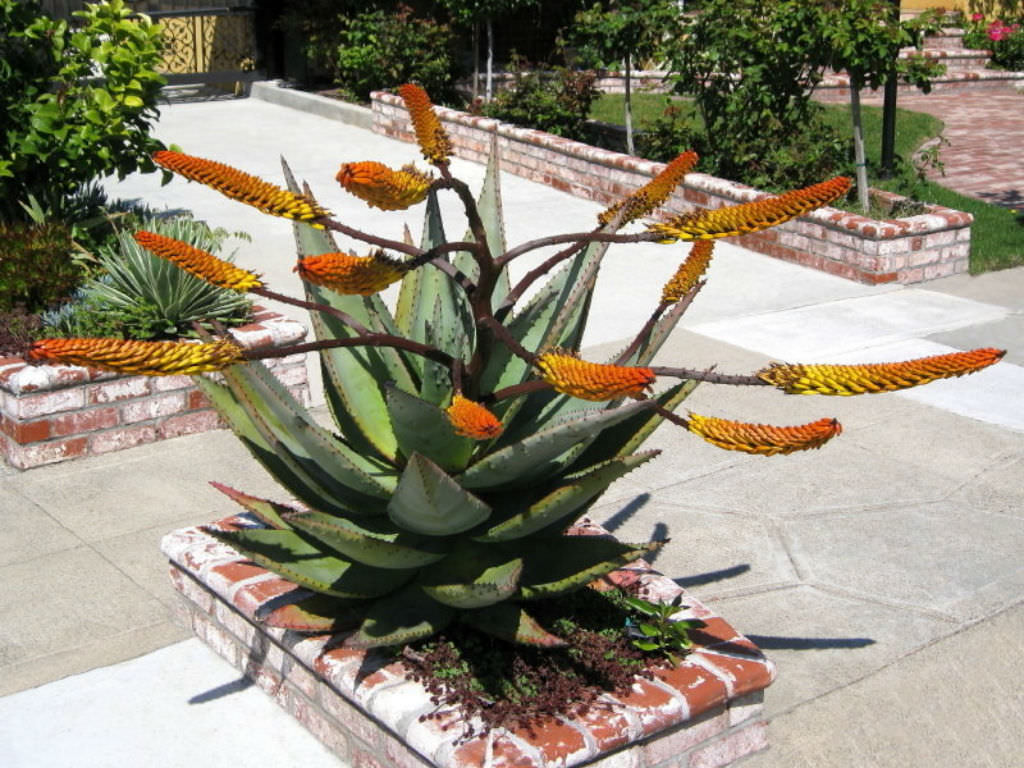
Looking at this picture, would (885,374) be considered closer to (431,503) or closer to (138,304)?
(431,503)

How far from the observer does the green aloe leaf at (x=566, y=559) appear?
381 cm

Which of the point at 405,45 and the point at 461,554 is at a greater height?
the point at 405,45

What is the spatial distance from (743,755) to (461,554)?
43.9 inches

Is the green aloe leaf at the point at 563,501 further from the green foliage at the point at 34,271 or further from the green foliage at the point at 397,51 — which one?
the green foliage at the point at 397,51

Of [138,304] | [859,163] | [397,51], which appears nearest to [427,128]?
[138,304]

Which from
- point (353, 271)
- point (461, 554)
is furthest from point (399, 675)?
point (353, 271)

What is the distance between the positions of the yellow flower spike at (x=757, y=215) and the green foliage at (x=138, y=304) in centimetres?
433

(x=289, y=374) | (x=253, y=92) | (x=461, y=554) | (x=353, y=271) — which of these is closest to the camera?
(x=353, y=271)

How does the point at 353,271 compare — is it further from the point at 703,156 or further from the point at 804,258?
the point at 703,156

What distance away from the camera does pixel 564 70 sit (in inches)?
568

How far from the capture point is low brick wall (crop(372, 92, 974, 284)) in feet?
32.8

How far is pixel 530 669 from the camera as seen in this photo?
395cm

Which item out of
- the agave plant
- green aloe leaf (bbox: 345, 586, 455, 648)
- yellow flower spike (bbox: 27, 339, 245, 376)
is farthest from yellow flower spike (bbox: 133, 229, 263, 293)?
green aloe leaf (bbox: 345, 586, 455, 648)

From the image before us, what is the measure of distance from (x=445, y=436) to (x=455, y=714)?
2.66ft
